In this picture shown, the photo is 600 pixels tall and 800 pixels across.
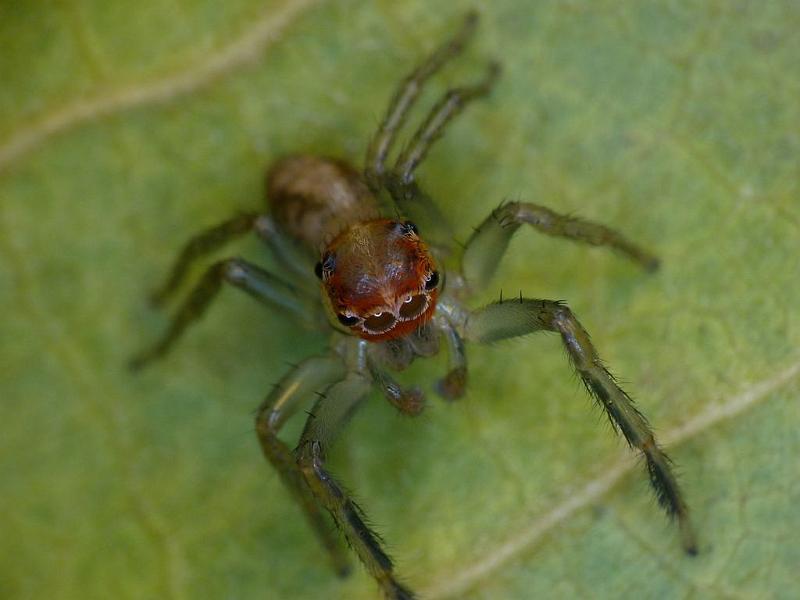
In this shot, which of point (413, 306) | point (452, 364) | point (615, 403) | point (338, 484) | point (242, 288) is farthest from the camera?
point (242, 288)

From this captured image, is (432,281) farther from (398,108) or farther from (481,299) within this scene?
(398,108)

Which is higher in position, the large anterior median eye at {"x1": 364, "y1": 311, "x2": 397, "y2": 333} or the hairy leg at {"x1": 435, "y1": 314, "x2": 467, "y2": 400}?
the large anterior median eye at {"x1": 364, "y1": 311, "x2": 397, "y2": 333}

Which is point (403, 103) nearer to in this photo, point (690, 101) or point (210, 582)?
point (690, 101)

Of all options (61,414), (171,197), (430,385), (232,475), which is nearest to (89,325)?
(61,414)

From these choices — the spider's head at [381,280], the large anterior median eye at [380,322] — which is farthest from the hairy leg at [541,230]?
the large anterior median eye at [380,322]

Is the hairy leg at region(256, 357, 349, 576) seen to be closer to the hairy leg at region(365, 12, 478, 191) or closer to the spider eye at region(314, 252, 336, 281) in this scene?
the spider eye at region(314, 252, 336, 281)

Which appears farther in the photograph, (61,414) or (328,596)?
(61,414)

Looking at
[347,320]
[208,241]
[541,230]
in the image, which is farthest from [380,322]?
[208,241]

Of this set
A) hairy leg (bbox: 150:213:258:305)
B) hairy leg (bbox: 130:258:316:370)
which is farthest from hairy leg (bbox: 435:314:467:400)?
hairy leg (bbox: 150:213:258:305)
